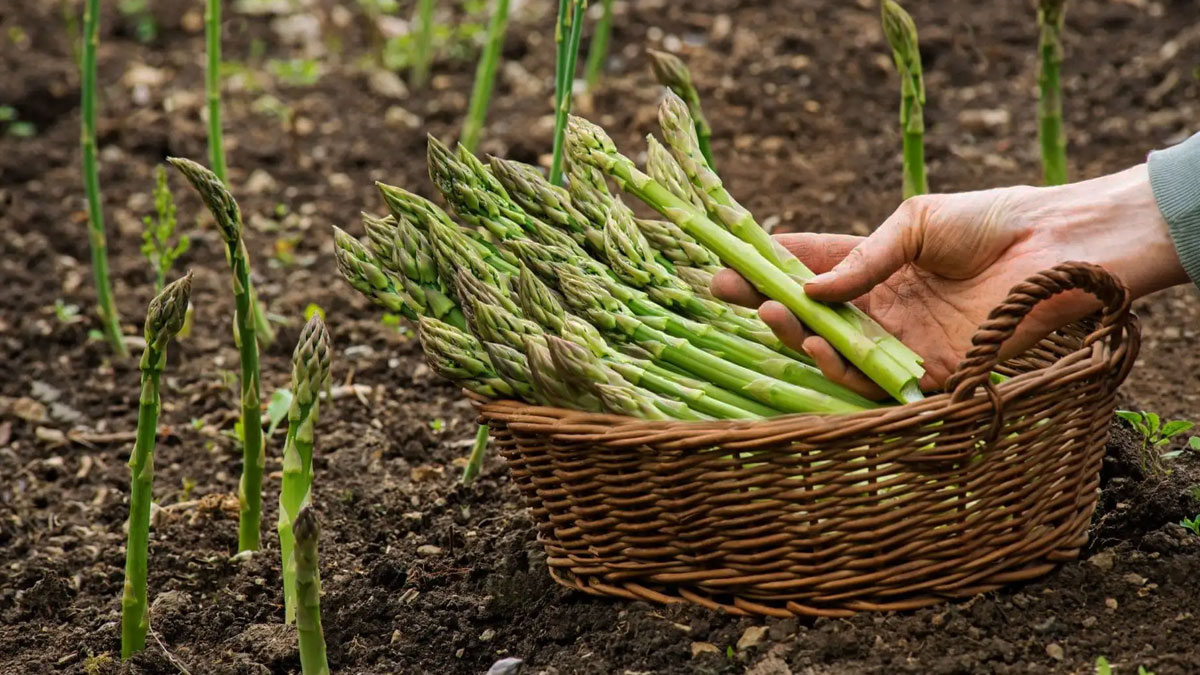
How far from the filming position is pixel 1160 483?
9.59 feet

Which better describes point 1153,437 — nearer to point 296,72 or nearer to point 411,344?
point 411,344

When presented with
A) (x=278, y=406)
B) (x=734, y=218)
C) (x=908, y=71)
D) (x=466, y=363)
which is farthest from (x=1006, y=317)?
(x=278, y=406)

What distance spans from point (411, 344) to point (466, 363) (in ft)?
5.65

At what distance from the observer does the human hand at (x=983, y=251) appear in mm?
2811

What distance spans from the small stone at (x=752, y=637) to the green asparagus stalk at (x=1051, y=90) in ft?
7.09

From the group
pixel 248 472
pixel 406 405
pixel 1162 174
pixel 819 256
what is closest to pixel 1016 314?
pixel 1162 174

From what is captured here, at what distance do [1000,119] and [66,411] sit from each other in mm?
3807

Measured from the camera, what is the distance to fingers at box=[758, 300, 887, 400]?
280 cm

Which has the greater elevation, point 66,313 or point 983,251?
point 983,251

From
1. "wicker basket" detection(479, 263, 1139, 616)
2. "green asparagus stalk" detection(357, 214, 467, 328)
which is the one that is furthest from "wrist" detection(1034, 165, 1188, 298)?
"green asparagus stalk" detection(357, 214, 467, 328)

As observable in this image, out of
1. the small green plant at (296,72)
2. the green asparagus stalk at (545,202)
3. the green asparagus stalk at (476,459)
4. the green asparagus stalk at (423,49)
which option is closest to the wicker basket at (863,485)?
the green asparagus stalk at (545,202)

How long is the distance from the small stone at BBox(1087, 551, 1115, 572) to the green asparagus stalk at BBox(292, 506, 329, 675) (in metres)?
1.55

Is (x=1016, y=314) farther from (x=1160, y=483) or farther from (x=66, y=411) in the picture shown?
(x=66, y=411)

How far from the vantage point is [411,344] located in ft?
14.6
